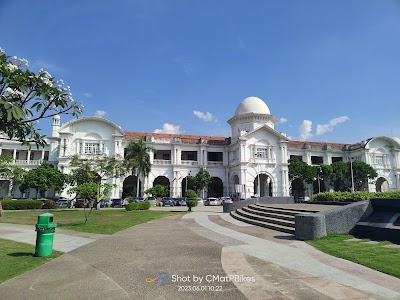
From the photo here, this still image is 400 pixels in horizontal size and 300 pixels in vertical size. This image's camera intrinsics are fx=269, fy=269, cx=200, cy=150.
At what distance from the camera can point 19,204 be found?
30.2 m

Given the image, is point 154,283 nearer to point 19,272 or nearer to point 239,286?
point 239,286

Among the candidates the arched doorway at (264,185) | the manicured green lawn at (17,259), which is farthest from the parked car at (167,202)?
the manicured green lawn at (17,259)

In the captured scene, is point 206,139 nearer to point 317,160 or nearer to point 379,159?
point 317,160

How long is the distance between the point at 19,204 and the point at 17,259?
27.9m

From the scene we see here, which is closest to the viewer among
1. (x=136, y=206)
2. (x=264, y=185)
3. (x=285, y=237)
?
(x=285, y=237)

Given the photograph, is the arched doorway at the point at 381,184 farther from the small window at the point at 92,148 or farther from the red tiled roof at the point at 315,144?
the small window at the point at 92,148

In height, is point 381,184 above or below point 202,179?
below

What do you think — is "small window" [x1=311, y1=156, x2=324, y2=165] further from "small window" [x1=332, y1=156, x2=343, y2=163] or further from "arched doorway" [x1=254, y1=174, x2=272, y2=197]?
"arched doorway" [x1=254, y1=174, x2=272, y2=197]

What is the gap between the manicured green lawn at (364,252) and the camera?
6.36m

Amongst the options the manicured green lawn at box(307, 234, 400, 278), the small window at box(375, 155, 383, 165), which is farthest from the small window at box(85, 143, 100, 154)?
the small window at box(375, 155, 383, 165)

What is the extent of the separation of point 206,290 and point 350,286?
276cm

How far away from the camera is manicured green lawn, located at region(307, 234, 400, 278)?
250 inches

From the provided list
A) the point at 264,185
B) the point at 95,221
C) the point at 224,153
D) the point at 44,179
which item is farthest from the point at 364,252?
the point at 224,153

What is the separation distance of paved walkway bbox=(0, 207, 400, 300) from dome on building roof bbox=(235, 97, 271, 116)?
144 feet
